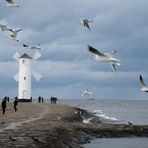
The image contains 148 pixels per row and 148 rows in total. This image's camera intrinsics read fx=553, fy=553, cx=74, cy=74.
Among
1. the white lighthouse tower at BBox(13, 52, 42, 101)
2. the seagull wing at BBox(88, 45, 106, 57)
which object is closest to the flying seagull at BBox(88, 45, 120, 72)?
the seagull wing at BBox(88, 45, 106, 57)

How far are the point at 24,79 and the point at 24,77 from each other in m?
0.30

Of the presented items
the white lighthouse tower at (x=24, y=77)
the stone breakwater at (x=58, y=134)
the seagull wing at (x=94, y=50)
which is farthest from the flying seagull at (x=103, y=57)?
the white lighthouse tower at (x=24, y=77)

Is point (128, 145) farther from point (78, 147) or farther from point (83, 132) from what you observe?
point (78, 147)

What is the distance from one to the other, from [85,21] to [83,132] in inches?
872

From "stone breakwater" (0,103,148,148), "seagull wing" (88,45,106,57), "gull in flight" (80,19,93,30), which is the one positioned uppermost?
"gull in flight" (80,19,93,30)

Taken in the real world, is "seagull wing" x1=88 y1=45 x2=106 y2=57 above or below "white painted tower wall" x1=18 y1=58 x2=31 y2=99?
below

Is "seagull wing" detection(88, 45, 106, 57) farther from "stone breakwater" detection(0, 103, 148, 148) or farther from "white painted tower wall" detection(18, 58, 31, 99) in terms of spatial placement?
"white painted tower wall" detection(18, 58, 31, 99)

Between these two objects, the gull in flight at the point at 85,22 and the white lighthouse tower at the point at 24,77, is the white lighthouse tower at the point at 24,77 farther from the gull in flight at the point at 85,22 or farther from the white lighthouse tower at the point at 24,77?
the gull in flight at the point at 85,22

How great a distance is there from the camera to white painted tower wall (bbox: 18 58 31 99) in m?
82.2

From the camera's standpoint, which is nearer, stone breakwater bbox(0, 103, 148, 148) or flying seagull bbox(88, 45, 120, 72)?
flying seagull bbox(88, 45, 120, 72)

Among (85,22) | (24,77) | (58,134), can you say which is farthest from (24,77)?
(85,22)

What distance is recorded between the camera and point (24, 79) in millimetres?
82625

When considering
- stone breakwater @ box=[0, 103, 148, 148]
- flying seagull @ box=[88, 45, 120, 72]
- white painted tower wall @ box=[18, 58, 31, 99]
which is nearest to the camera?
flying seagull @ box=[88, 45, 120, 72]

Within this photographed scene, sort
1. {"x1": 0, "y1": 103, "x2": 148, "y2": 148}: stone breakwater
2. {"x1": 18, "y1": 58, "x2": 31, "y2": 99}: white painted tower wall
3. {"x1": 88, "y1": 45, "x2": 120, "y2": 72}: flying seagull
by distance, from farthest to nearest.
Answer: {"x1": 18, "y1": 58, "x2": 31, "y2": 99}: white painted tower wall
{"x1": 0, "y1": 103, "x2": 148, "y2": 148}: stone breakwater
{"x1": 88, "y1": 45, "x2": 120, "y2": 72}: flying seagull
